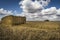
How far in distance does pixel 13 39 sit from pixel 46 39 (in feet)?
9.23

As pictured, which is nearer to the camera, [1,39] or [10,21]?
[1,39]

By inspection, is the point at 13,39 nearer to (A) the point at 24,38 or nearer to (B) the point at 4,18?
(A) the point at 24,38

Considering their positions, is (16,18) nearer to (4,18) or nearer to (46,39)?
(4,18)

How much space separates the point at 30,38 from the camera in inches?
475

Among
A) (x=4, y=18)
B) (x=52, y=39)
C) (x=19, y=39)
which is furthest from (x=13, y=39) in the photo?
(x=4, y=18)

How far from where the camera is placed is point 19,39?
39.2 ft

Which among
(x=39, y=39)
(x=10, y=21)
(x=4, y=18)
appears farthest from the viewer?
(x=4, y=18)

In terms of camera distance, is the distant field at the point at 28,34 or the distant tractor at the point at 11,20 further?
the distant tractor at the point at 11,20

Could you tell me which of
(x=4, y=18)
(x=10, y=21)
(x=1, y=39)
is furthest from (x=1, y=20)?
(x=1, y=39)

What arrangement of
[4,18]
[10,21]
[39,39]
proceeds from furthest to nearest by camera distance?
1. [4,18]
2. [10,21]
3. [39,39]

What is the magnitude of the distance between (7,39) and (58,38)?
4.50 metres

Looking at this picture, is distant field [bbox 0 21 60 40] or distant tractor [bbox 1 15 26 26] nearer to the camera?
distant field [bbox 0 21 60 40]

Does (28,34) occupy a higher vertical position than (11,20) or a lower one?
lower

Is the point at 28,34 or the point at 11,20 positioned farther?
the point at 11,20
